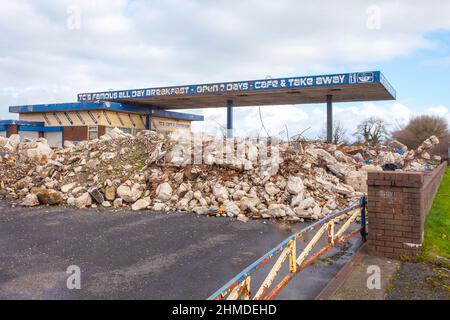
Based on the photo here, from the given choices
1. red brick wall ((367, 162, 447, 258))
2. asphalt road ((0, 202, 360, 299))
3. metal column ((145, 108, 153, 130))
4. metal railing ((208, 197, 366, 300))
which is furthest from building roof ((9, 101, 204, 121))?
red brick wall ((367, 162, 447, 258))

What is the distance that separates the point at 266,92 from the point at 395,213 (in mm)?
23206

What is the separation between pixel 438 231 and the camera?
6.95 meters

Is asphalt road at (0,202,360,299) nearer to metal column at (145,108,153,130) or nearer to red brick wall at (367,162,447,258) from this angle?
red brick wall at (367,162,447,258)

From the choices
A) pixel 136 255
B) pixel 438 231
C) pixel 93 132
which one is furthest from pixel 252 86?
pixel 136 255

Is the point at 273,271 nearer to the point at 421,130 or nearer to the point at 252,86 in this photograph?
the point at 252,86

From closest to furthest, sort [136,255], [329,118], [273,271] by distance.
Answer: [273,271]
[136,255]
[329,118]

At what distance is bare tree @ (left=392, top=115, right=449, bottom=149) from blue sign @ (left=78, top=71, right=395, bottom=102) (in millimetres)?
Result: 8642

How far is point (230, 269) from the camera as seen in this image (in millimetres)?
5375

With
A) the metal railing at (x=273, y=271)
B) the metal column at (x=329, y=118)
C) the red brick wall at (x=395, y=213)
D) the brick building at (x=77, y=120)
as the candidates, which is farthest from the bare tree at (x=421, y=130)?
the metal railing at (x=273, y=271)

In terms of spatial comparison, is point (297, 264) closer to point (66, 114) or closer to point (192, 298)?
point (192, 298)

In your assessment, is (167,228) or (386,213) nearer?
(386,213)
